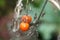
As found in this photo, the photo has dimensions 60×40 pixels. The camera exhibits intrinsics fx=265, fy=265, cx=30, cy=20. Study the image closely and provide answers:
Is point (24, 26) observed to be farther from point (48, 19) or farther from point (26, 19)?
point (48, 19)

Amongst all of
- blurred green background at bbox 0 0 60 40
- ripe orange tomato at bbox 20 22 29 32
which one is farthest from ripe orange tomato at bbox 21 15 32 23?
blurred green background at bbox 0 0 60 40

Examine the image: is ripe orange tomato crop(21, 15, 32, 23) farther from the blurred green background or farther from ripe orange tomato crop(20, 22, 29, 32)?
the blurred green background

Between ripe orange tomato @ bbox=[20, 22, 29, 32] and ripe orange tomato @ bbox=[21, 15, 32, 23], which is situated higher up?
ripe orange tomato @ bbox=[21, 15, 32, 23]

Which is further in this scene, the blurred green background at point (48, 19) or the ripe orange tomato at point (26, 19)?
the blurred green background at point (48, 19)

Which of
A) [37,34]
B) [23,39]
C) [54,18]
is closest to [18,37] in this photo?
[23,39]

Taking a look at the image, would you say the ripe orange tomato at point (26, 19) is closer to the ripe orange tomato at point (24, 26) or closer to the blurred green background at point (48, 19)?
the ripe orange tomato at point (24, 26)

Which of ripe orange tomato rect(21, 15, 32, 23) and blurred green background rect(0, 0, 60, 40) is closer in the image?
ripe orange tomato rect(21, 15, 32, 23)

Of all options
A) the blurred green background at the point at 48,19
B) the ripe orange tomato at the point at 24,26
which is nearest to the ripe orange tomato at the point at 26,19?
the ripe orange tomato at the point at 24,26

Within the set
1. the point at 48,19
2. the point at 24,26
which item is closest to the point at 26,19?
the point at 24,26

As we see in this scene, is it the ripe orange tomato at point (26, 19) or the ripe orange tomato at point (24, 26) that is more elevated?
the ripe orange tomato at point (26, 19)

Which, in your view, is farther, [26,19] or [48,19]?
[48,19]

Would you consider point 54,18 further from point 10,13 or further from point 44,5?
point 10,13
